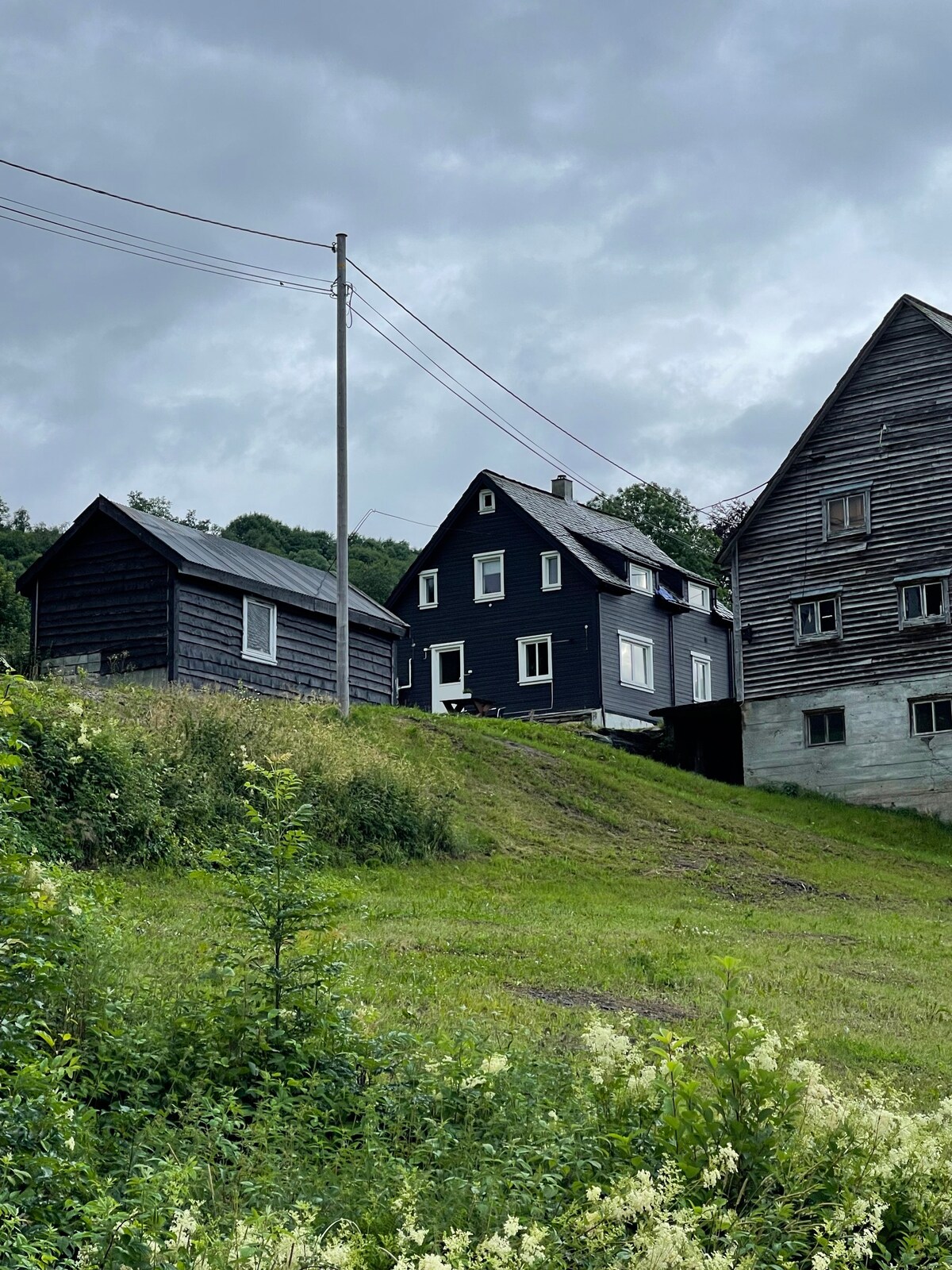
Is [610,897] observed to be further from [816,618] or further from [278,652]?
[816,618]

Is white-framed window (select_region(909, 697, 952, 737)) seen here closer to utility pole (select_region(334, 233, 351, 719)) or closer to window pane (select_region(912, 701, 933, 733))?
window pane (select_region(912, 701, 933, 733))

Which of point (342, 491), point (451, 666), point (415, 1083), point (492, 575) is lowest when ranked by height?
point (415, 1083)

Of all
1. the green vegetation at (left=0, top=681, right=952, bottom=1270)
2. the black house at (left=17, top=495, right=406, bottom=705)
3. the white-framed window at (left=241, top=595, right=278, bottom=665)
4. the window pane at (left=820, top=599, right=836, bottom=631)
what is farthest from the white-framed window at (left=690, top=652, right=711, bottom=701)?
the green vegetation at (left=0, top=681, right=952, bottom=1270)

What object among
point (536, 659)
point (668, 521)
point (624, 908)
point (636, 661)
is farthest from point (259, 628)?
point (668, 521)

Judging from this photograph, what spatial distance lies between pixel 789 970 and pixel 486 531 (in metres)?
35.2

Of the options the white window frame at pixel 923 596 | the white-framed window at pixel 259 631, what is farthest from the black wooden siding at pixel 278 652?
the white window frame at pixel 923 596

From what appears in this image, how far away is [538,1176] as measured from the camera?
6.56m

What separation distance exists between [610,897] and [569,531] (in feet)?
94.8

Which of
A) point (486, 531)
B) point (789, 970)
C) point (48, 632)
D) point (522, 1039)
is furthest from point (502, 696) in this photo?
point (522, 1039)

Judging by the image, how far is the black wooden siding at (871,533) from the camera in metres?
36.6

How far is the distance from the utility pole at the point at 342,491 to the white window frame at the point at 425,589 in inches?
857

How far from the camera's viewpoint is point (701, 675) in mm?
53125

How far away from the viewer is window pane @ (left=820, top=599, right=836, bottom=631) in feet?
124

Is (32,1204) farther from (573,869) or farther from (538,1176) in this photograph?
(573,869)
